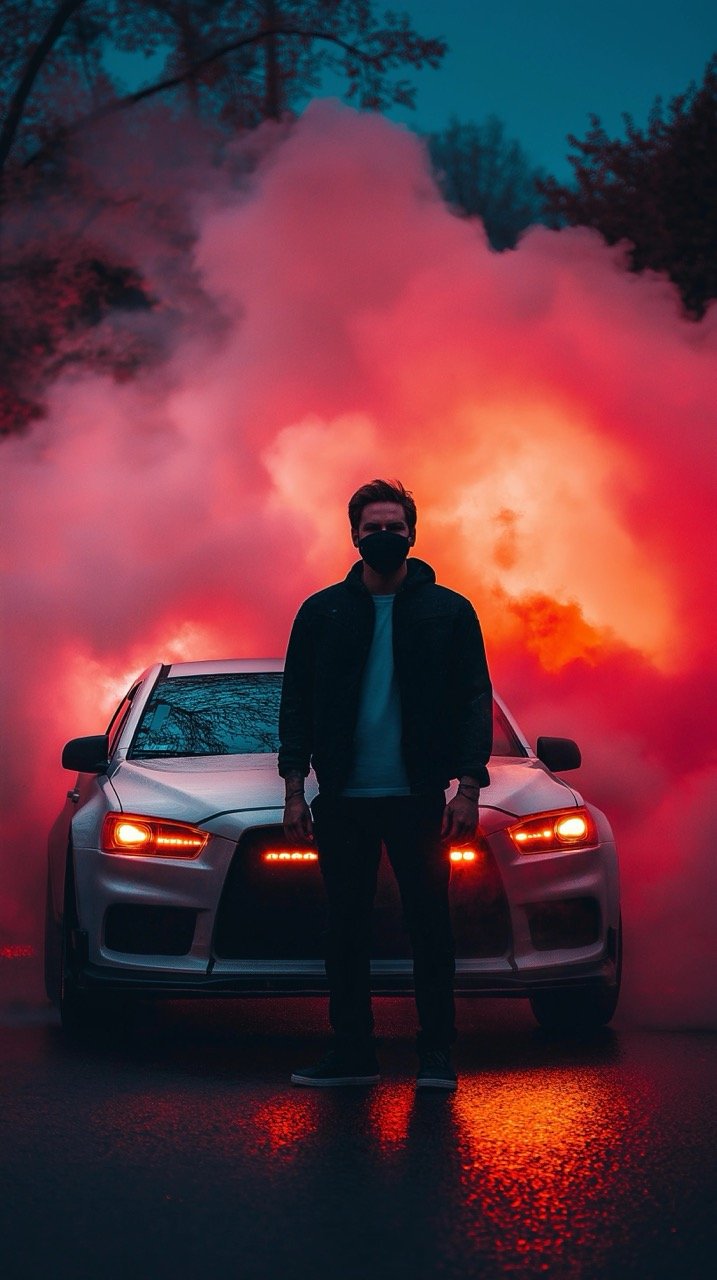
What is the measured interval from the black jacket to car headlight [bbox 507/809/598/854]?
27.4 inches

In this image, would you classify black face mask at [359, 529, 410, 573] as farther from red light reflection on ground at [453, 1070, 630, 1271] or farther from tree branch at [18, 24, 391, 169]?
tree branch at [18, 24, 391, 169]

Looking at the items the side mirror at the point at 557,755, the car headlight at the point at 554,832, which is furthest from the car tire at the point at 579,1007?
the side mirror at the point at 557,755

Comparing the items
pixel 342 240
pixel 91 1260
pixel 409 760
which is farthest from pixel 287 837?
pixel 342 240

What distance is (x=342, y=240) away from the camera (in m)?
13.2

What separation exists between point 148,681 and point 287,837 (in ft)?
8.23

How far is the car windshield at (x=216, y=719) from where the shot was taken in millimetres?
8227

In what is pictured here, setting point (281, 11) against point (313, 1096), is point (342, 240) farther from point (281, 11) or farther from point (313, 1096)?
point (313, 1096)

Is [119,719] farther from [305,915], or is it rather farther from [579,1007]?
[579,1007]

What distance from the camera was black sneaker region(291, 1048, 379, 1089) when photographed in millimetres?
6449

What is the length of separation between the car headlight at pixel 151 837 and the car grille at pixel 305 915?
7.0 inches

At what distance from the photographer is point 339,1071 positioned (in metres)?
6.50

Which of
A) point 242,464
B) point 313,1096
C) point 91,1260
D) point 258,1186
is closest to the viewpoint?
point 91,1260

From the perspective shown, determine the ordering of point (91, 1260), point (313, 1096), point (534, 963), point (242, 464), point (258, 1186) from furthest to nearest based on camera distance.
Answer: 1. point (242, 464)
2. point (534, 963)
3. point (313, 1096)
4. point (258, 1186)
5. point (91, 1260)

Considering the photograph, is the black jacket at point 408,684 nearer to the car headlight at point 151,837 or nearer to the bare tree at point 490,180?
the car headlight at point 151,837
